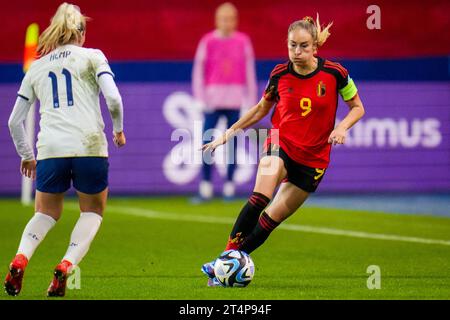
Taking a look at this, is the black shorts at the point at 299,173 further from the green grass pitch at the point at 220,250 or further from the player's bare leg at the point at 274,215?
the green grass pitch at the point at 220,250

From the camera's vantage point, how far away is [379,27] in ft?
54.2

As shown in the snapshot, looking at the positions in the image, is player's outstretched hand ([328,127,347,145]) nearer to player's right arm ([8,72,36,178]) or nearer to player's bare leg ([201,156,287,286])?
player's bare leg ([201,156,287,286])

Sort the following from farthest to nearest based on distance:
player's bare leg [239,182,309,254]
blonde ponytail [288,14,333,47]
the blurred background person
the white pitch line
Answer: the blurred background person → the white pitch line → player's bare leg [239,182,309,254] → blonde ponytail [288,14,333,47]

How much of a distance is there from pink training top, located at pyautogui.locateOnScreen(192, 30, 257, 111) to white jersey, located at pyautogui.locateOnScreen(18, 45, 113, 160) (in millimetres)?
8475

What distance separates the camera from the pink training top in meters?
16.0

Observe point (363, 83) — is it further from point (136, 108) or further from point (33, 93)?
point (33, 93)

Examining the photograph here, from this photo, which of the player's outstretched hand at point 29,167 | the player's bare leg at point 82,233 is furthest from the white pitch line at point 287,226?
the player's outstretched hand at point 29,167

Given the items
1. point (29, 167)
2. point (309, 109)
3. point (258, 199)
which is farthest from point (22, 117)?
point (309, 109)

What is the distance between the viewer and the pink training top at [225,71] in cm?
1595

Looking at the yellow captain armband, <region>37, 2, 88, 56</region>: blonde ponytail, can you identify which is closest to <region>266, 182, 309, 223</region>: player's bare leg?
the yellow captain armband

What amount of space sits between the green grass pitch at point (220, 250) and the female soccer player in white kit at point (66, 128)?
351 millimetres

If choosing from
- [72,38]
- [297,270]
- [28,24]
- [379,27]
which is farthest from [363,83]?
[72,38]

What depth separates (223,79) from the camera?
16.2 m
